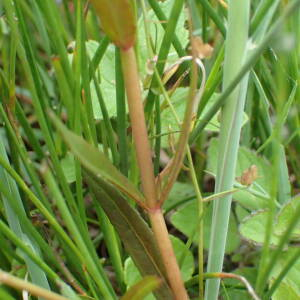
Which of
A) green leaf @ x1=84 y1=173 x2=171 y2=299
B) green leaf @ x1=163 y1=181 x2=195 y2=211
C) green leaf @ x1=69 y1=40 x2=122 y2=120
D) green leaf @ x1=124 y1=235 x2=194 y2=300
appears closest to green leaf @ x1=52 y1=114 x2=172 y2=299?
green leaf @ x1=84 y1=173 x2=171 y2=299

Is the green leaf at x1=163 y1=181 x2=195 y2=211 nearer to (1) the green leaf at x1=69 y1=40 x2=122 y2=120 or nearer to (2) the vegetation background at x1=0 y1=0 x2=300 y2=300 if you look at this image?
(2) the vegetation background at x1=0 y1=0 x2=300 y2=300

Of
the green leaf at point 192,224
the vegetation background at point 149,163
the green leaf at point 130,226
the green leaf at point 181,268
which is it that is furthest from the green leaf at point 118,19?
the green leaf at point 192,224

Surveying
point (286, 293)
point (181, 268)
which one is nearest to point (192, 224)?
point (181, 268)

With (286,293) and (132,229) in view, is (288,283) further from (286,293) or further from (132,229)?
(132,229)

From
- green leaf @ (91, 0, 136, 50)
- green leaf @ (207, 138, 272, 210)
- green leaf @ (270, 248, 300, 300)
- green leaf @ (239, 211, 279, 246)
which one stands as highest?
green leaf @ (91, 0, 136, 50)

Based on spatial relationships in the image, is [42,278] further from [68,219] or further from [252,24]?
[252,24]

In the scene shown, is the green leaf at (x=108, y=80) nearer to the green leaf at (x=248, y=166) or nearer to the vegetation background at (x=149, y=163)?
the vegetation background at (x=149, y=163)
